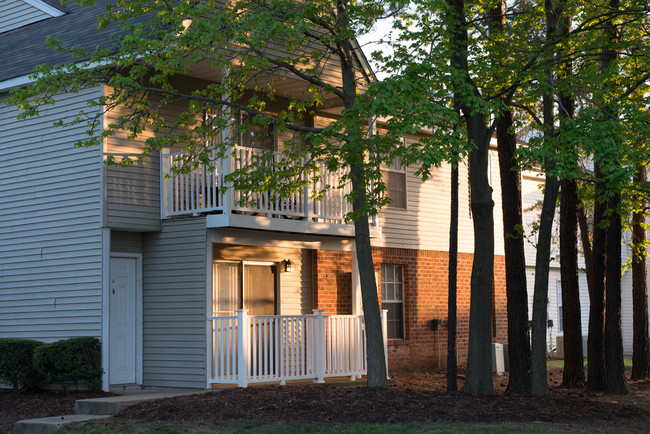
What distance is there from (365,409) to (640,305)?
11.4 m

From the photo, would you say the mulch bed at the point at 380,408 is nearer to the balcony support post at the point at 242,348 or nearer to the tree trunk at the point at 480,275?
the tree trunk at the point at 480,275

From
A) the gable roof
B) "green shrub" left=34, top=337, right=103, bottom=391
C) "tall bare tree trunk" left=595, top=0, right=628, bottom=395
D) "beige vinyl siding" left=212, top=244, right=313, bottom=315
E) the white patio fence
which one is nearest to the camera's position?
"green shrub" left=34, top=337, right=103, bottom=391

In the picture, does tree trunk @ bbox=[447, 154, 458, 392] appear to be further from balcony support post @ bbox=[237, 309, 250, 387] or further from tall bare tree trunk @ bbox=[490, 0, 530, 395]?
balcony support post @ bbox=[237, 309, 250, 387]

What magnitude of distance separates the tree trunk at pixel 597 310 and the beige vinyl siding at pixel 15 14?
13.5m

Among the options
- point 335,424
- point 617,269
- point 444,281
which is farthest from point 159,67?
point 444,281

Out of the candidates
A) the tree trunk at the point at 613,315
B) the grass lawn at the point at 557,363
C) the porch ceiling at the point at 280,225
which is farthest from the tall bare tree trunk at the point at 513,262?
the grass lawn at the point at 557,363

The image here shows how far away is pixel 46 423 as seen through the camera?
1162 centimetres

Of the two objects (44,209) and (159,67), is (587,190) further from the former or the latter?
(44,209)

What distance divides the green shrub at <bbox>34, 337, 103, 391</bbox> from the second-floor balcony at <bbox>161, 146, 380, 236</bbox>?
111 inches

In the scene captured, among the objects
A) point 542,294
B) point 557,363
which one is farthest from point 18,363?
point 557,363

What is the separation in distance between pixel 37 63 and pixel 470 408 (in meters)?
10.7

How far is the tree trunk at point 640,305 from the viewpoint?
64.1 feet

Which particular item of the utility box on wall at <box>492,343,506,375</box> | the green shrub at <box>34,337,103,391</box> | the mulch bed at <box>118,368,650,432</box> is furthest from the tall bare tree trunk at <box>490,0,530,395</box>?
the green shrub at <box>34,337,103,391</box>

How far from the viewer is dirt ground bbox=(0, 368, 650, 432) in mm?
11039
